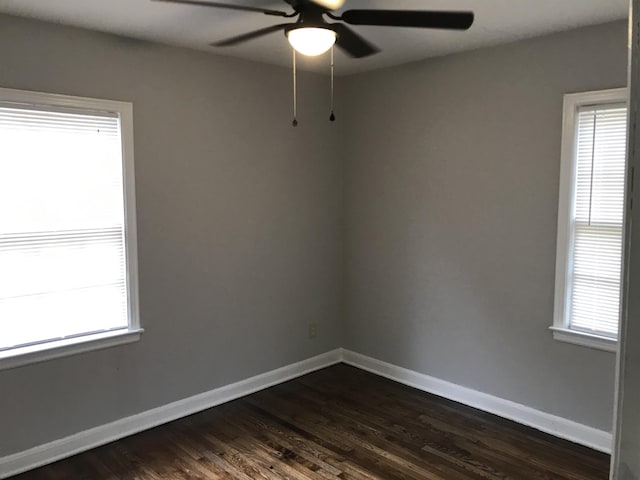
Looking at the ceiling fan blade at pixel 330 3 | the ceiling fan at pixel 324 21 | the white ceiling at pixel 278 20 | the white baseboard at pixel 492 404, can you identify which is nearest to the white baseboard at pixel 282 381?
the white baseboard at pixel 492 404

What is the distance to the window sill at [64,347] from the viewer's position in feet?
9.18

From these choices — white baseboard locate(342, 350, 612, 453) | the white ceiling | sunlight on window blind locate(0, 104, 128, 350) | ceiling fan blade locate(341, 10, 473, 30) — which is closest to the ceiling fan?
ceiling fan blade locate(341, 10, 473, 30)

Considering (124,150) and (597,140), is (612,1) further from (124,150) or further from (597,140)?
(124,150)

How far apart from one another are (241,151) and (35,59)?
4.60 ft

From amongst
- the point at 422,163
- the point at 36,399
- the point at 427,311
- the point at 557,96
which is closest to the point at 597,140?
the point at 557,96

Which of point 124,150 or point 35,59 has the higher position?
point 35,59

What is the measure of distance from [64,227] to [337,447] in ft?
6.89

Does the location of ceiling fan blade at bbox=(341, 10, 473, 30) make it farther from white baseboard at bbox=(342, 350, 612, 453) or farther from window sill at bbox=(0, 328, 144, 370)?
white baseboard at bbox=(342, 350, 612, 453)

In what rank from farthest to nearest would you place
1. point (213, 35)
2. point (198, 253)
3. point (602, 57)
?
1. point (198, 253)
2. point (213, 35)
3. point (602, 57)

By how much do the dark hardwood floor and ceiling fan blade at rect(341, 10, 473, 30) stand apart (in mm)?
2329

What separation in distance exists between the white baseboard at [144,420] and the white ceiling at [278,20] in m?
2.39

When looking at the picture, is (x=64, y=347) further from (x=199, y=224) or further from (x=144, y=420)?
(x=199, y=224)

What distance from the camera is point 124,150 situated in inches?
123

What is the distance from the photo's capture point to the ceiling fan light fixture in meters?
2.12
